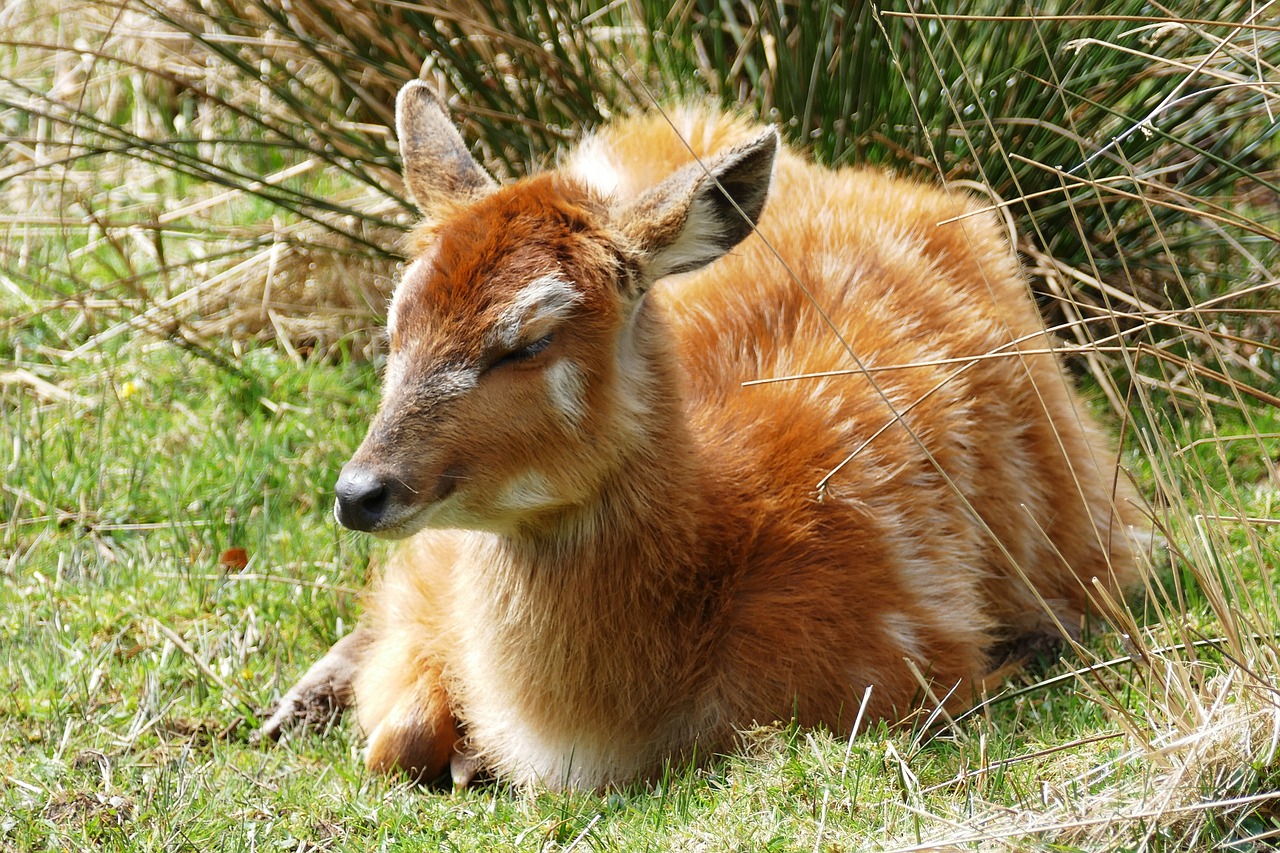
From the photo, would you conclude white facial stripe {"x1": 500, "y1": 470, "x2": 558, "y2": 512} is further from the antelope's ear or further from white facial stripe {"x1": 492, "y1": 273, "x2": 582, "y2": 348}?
the antelope's ear

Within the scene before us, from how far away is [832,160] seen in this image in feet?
19.8

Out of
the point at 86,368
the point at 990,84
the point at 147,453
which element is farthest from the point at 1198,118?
the point at 86,368

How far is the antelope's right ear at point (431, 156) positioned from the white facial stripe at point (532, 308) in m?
0.72

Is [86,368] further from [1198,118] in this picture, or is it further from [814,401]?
[1198,118]

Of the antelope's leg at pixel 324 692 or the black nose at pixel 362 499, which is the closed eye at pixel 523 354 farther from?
the antelope's leg at pixel 324 692

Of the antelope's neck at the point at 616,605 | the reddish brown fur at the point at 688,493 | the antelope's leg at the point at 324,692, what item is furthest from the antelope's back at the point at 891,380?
the antelope's leg at the point at 324,692

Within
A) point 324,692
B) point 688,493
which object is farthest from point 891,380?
point 324,692

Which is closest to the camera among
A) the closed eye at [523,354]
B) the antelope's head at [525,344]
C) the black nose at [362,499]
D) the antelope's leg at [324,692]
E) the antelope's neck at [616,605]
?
the black nose at [362,499]

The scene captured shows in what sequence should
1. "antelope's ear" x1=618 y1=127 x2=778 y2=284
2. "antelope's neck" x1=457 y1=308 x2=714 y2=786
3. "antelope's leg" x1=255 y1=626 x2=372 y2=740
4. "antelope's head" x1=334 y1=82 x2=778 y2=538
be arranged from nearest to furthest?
"antelope's head" x1=334 y1=82 x2=778 y2=538 < "antelope's ear" x1=618 y1=127 x2=778 y2=284 < "antelope's neck" x1=457 y1=308 x2=714 y2=786 < "antelope's leg" x1=255 y1=626 x2=372 y2=740

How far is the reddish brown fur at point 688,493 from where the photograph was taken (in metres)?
3.80

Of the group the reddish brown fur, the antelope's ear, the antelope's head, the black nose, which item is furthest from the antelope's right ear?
the black nose

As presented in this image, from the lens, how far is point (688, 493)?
4066mm

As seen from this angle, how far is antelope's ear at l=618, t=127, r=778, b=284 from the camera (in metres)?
3.87

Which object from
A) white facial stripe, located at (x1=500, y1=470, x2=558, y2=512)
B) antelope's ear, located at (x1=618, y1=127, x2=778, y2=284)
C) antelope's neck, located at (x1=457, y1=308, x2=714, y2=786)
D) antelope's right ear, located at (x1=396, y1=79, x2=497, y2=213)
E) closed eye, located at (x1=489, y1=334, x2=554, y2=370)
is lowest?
antelope's neck, located at (x1=457, y1=308, x2=714, y2=786)
